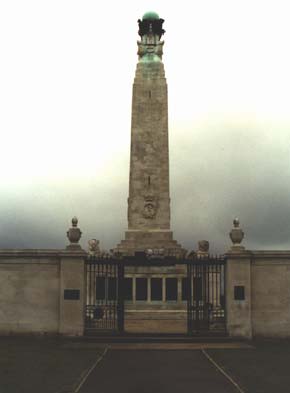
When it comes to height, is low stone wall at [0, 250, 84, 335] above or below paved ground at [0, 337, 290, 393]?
above

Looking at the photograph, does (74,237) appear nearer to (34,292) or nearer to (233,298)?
(34,292)

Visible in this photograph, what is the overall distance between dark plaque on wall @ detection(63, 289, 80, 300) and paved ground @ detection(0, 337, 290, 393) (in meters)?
1.63

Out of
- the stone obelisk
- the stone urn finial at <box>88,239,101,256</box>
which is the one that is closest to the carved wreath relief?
the stone obelisk

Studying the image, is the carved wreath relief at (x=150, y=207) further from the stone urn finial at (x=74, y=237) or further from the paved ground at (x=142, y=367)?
the paved ground at (x=142, y=367)

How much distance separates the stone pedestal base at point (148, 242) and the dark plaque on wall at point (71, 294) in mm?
18287

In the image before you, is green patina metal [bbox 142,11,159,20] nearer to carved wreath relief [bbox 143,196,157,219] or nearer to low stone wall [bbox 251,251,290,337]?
carved wreath relief [bbox 143,196,157,219]

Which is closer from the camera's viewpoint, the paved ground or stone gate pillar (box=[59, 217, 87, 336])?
the paved ground

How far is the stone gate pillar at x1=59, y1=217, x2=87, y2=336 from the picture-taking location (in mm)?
22000

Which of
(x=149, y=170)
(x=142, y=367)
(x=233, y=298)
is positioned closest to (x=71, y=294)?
(x=233, y=298)

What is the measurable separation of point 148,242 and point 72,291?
64.1 feet

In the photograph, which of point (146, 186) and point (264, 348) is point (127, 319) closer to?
point (146, 186)

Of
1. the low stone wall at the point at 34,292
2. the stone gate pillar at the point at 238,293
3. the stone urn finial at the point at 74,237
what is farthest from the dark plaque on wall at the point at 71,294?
the stone gate pillar at the point at 238,293

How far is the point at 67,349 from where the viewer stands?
1881 centimetres

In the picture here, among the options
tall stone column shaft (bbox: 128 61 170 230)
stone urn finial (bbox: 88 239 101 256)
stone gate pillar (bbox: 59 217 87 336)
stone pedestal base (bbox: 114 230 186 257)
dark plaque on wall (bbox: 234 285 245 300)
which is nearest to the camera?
stone gate pillar (bbox: 59 217 87 336)
